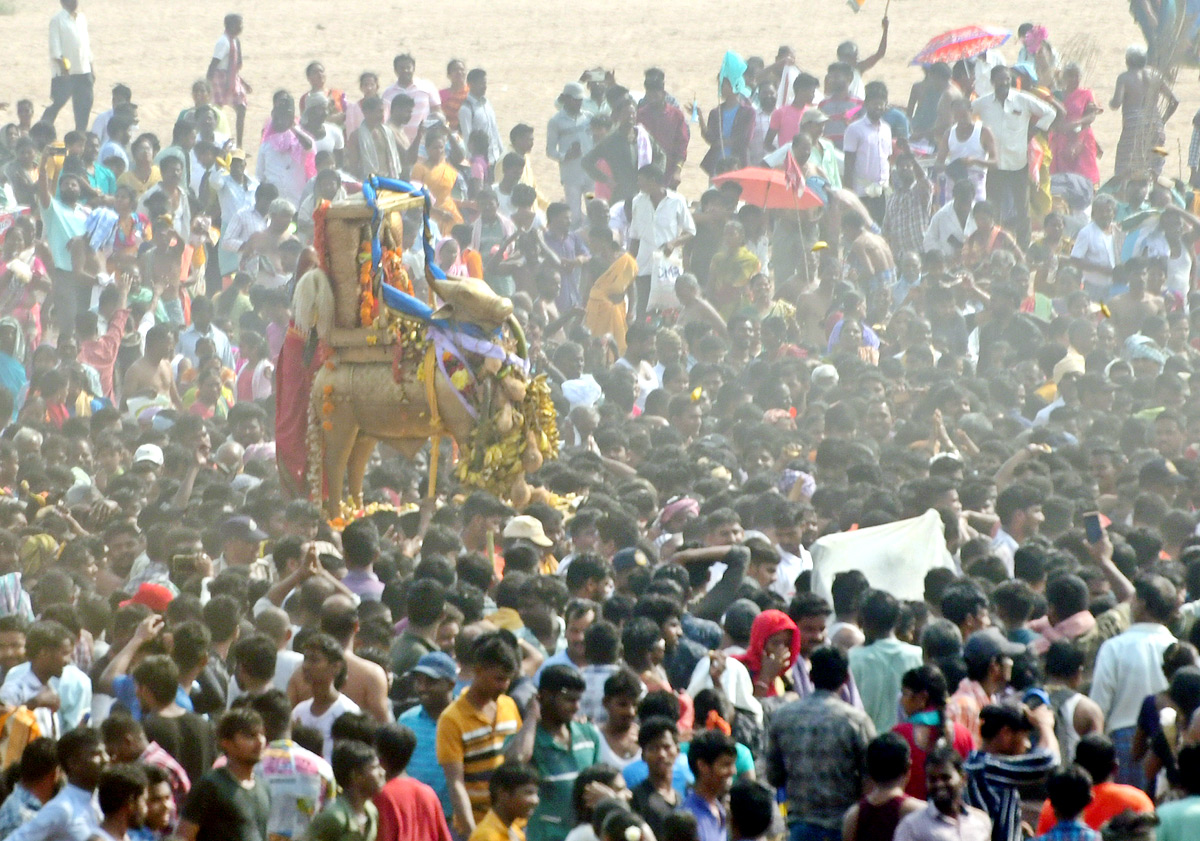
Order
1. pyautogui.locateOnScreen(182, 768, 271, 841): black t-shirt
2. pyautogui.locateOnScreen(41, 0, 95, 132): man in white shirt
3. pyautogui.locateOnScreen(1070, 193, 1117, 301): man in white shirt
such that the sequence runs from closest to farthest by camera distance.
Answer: pyautogui.locateOnScreen(182, 768, 271, 841): black t-shirt → pyautogui.locateOnScreen(1070, 193, 1117, 301): man in white shirt → pyautogui.locateOnScreen(41, 0, 95, 132): man in white shirt

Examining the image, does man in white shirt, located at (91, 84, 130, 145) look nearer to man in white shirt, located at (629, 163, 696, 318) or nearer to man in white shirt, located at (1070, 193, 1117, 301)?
man in white shirt, located at (629, 163, 696, 318)

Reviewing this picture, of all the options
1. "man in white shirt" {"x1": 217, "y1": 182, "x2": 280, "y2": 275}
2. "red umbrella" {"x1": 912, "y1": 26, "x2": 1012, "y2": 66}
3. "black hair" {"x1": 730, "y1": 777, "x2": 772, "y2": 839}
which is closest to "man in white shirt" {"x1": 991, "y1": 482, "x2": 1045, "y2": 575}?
"black hair" {"x1": 730, "y1": 777, "x2": 772, "y2": 839}

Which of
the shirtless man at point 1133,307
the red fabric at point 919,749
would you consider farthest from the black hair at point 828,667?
the shirtless man at point 1133,307

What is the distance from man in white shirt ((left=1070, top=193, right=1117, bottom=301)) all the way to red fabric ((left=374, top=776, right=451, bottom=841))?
48.8 ft

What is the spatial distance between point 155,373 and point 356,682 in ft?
29.6

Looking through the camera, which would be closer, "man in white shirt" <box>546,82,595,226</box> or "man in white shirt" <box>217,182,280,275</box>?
"man in white shirt" <box>217,182,280,275</box>

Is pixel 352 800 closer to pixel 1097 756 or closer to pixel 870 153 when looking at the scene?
pixel 1097 756

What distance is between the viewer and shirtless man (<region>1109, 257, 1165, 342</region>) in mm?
19688

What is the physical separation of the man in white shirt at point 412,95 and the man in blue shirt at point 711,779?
15.6 metres

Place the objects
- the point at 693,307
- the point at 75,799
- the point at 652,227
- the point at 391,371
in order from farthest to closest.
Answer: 1. the point at 652,227
2. the point at 693,307
3. the point at 391,371
4. the point at 75,799

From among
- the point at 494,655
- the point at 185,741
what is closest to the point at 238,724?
the point at 185,741

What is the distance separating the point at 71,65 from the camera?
81.2 ft

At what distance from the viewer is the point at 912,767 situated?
784 cm

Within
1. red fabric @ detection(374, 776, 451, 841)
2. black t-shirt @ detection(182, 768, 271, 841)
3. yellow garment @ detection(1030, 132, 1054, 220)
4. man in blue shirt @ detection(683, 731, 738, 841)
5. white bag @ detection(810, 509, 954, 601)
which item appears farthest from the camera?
yellow garment @ detection(1030, 132, 1054, 220)
